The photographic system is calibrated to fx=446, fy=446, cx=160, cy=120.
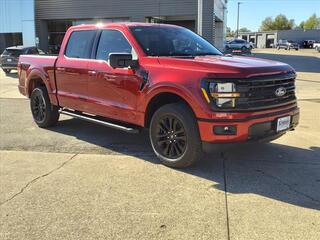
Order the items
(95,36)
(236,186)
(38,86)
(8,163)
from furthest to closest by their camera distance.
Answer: (38,86), (95,36), (8,163), (236,186)

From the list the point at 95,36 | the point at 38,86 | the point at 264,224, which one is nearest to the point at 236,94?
the point at 264,224

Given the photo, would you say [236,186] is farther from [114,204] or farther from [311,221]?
[114,204]

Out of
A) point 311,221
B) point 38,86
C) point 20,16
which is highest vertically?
point 20,16

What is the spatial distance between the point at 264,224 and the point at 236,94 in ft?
5.48

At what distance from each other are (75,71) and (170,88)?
236cm

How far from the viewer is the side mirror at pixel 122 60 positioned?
6.09m

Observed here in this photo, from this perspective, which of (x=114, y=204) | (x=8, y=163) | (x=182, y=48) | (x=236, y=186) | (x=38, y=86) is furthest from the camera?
(x=38, y=86)

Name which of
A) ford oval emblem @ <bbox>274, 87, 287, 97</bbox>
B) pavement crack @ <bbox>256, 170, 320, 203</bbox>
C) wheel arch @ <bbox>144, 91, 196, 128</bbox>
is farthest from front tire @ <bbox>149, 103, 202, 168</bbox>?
ford oval emblem @ <bbox>274, 87, 287, 97</bbox>

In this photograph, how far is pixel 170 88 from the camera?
18.7ft

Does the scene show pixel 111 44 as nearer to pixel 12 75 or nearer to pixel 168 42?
pixel 168 42

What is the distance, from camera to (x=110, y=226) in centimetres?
417

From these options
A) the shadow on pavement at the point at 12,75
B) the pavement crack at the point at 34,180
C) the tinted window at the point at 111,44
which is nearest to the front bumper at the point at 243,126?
the tinted window at the point at 111,44

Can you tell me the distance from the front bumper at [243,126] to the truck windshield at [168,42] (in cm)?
153

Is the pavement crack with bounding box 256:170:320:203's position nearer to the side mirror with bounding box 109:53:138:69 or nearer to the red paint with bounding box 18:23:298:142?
the red paint with bounding box 18:23:298:142
